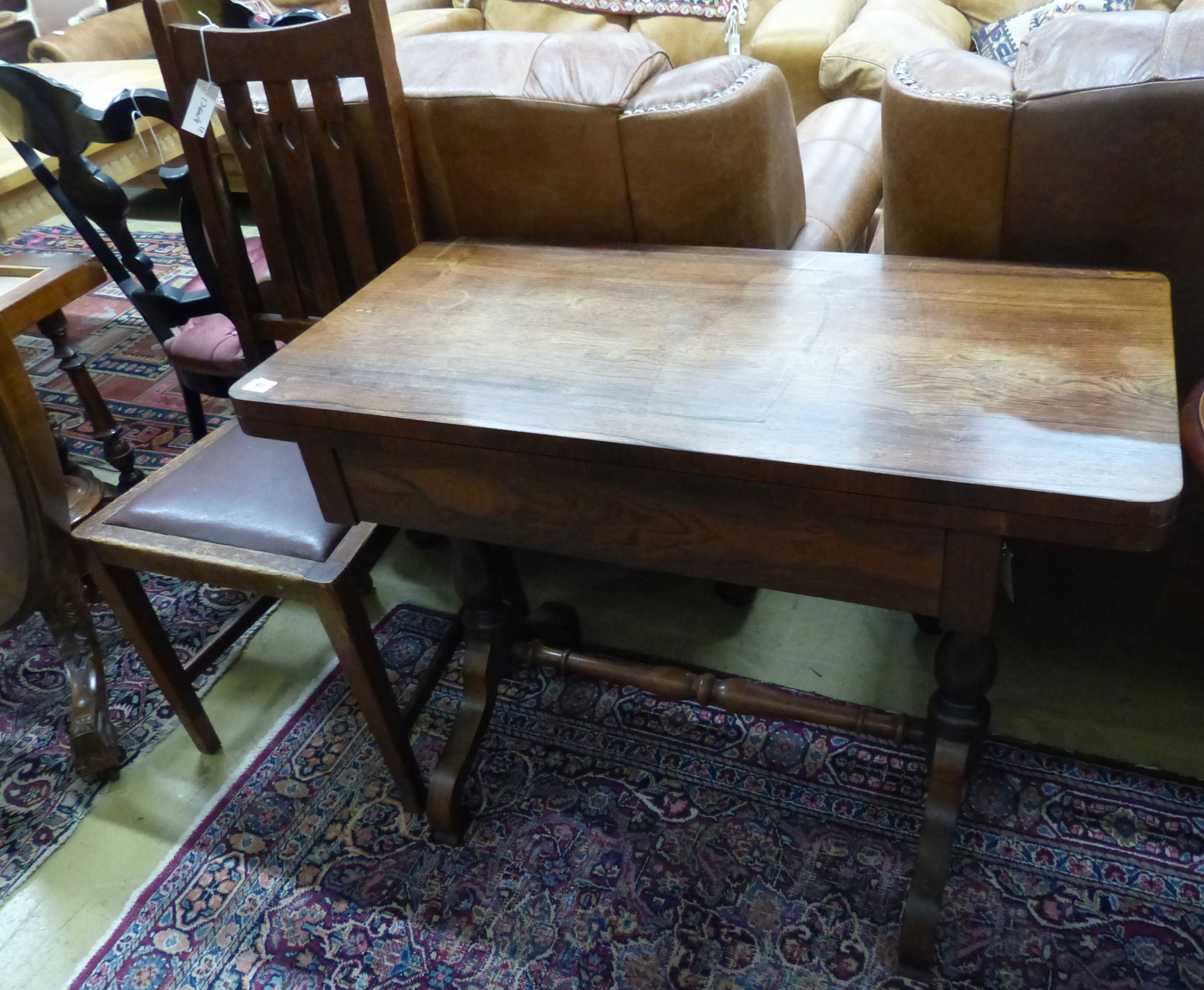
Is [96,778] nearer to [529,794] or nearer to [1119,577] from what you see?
[529,794]

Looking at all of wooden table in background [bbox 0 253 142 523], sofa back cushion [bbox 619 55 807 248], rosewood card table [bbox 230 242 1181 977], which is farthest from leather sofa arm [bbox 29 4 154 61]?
rosewood card table [bbox 230 242 1181 977]

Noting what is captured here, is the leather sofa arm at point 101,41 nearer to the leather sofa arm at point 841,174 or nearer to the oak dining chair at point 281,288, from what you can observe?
the oak dining chair at point 281,288

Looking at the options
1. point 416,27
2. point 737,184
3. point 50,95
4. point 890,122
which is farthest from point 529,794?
point 416,27

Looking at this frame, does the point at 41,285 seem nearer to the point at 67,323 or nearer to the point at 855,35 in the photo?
the point at 67,323

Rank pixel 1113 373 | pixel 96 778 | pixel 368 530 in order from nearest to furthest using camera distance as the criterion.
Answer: pixel 1113 373 < pixel 368 530 < pixel 96 778

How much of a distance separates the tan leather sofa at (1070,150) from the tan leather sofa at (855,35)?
60.3 inches

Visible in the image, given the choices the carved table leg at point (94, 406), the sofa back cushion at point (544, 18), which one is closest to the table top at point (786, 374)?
the carved table leg at point (94, 406)

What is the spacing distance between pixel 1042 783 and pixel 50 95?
1.87m

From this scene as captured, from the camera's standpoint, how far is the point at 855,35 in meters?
2.51

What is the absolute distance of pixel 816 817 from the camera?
4.27 ft

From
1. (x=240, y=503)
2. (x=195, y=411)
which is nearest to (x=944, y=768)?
(x=240, y=503)

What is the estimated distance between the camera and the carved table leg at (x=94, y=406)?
1.81 metres

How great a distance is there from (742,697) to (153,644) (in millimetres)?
909

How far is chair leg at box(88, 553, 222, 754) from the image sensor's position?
1.31 metres
